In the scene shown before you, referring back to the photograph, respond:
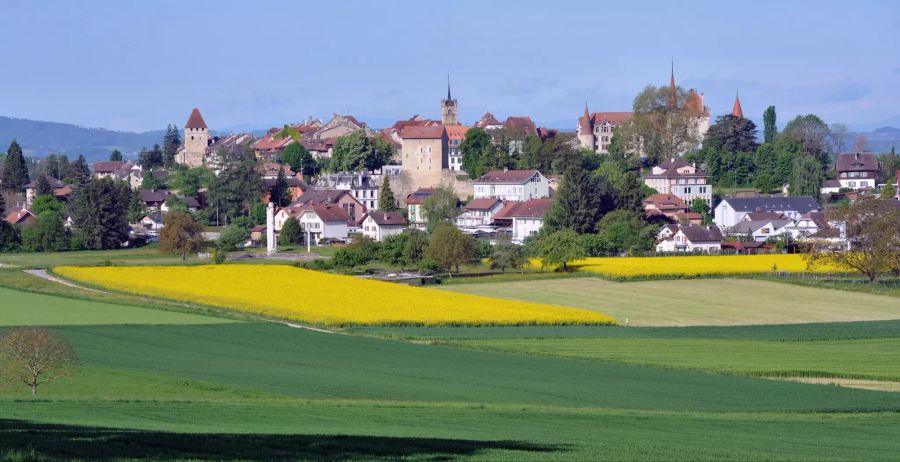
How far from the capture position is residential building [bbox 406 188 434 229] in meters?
96.5

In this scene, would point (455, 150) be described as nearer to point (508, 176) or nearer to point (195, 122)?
point (508, 176)

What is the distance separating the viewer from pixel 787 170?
104 m

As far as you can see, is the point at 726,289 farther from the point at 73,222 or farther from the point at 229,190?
the point at 229,190

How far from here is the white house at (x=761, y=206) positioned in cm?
9056

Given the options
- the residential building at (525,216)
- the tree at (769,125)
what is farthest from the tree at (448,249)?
the tree at (769,125)

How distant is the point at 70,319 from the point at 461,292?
18603mm

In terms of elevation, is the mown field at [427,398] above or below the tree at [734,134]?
below

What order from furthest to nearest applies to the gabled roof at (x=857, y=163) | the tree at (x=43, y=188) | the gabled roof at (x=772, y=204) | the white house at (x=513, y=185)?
the tree at (x=43, y=188) < the gabled roof at (x=857, y=163) < the white house at (x=513, y=185) < the gabled roof at (x=772, y=204)

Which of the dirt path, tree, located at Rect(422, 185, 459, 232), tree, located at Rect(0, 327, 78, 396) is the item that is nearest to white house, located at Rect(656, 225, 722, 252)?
tree, located at Rect(422, 185, 459, 232)

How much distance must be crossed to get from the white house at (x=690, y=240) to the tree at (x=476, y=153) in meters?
29.2

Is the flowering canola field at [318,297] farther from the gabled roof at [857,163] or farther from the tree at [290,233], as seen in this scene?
the gabled roof at [857,163]

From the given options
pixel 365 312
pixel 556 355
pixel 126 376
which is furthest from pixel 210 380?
pixel 365 312

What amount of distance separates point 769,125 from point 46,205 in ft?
211

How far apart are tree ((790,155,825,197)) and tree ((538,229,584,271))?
3846cm
